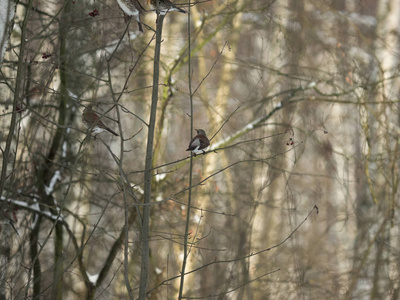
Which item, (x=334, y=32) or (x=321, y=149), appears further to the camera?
(x=334, y=32)

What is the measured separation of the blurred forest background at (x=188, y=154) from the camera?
4438 millimetres

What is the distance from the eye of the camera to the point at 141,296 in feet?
8.23

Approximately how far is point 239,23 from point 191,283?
436 cm

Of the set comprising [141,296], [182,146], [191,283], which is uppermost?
[182,146]

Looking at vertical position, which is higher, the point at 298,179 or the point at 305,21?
the point at 305,21

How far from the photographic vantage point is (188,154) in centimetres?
670

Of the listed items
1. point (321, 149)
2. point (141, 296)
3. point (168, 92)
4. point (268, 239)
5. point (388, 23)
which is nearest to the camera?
point (141, 296)

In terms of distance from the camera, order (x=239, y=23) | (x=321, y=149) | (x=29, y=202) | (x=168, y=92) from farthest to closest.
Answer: (x=239, y=23), (x=321, y=149), (x=168, y=92), (x=29, y=202)

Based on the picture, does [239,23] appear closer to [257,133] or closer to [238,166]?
[257,133]

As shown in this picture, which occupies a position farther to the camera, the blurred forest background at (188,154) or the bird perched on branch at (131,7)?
the blurred forest background at (188,154)

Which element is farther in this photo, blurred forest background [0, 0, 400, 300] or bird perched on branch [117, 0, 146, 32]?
blurred forest background [0, 0, 400, 300]

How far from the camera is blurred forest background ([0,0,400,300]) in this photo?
444cm

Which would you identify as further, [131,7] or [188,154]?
[188,154]

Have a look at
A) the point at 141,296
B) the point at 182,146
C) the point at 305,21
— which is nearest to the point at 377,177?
the point at 305,21
